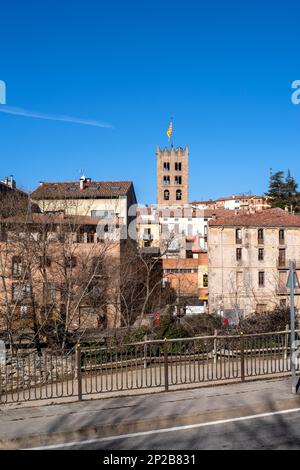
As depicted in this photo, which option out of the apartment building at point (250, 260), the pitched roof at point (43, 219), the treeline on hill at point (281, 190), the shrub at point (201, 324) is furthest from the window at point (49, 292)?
the treeline on hill at point (281, 190)

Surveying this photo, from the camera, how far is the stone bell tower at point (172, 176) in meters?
105

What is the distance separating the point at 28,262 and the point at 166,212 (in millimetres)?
64129

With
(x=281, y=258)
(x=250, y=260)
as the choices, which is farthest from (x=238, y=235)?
(x=281, y=258)

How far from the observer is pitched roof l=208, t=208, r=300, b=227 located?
46.4 metres

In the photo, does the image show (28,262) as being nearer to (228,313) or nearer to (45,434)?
(45,434)

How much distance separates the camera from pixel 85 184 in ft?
187

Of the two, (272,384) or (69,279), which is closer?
(272,384)

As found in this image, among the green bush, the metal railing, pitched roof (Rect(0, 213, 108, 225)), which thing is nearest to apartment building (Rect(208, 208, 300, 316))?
pitched roof (Rect(0, 213, 108, 225))

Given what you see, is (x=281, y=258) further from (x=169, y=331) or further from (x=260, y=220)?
(x=169, y=331)

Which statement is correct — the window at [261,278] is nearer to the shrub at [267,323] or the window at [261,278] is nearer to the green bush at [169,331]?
the shrub at [267,323]

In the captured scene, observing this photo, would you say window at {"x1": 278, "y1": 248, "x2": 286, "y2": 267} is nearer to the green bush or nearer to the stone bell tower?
the green bush

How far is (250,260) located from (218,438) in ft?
127
